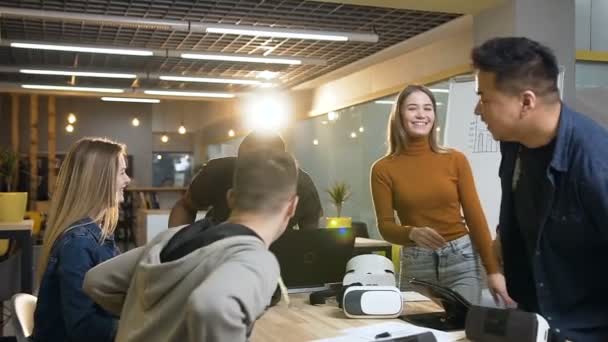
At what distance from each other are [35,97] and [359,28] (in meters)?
8.11

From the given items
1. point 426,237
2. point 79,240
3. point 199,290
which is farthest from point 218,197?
point 199,290

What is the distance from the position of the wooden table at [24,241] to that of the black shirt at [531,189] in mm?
3441

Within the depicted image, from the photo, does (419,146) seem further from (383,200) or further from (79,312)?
(79,312)

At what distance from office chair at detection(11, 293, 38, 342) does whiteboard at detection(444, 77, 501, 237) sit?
3.30 metres

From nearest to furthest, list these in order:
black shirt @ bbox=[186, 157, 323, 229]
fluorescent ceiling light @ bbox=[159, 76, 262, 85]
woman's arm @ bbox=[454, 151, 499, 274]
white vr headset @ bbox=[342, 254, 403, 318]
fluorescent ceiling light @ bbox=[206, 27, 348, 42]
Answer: white vr headset @ bbox=[342, 254, 403, 318] < woman's arm @ bbox=[454, 151, 499, 274] < black shirt @ bbox=[186, 157, 323, 229] < fluorescent ceiling light @ bbox=[206, 27, 348, 42] < fluorescent ceiling light @ bbox=[159, 76, 262, 85]

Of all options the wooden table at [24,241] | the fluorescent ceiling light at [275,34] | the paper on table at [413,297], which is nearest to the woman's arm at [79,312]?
the paper on table at [413,297]

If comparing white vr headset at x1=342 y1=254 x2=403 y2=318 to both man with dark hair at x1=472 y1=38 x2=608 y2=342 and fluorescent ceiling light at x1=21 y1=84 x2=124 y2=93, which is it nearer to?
man with dark hair at x1=472 y1=38 x2=608 y2=342

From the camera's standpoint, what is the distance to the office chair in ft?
7.02

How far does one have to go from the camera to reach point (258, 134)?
111 inches

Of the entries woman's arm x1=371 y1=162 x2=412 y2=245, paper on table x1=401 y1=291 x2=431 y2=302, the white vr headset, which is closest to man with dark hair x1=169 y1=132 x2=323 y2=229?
woman's arm x1=371 y1=162 x2=412 y2=245

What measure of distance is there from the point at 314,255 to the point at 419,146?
0.68 metres

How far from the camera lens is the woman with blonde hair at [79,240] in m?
2.07

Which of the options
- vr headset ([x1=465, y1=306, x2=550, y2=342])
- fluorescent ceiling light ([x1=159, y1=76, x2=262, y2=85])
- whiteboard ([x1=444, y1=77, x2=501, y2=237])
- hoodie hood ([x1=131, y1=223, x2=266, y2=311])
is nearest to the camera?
hoodie hood ([x1=131, y1=223, x2=266, y2=311])

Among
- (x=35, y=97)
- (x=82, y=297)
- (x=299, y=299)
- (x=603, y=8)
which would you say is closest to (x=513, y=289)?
Answer: (x=299, y=299)
